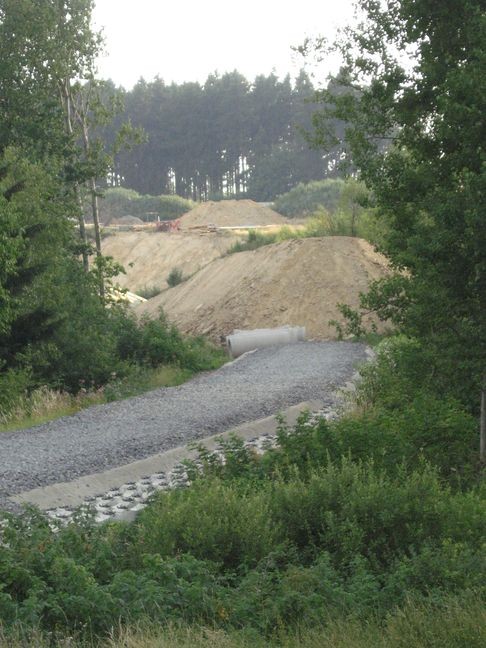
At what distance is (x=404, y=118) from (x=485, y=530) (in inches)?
215

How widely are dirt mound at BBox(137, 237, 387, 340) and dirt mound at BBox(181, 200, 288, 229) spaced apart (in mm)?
35830

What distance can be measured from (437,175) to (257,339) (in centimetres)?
1867

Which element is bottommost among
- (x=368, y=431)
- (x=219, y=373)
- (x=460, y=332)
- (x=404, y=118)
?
(x=219, y=373)

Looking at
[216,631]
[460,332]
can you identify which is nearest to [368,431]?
[460,332]

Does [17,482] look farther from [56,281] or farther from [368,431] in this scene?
[56,281]

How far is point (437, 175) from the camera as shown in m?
11.3

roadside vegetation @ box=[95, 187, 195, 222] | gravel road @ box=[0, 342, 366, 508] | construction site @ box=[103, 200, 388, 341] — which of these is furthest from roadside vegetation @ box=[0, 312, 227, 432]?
roadside vegetation @ box=[95, 187, 195, 222]

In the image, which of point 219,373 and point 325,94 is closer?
point 325,94

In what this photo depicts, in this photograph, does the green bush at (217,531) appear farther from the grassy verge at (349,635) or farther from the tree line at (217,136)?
the tree line at (217,136)

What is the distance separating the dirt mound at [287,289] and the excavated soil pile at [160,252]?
21822mm

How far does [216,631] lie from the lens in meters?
6.04

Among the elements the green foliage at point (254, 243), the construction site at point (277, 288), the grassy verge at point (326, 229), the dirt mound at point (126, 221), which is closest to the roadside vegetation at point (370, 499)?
the construction site at point (277, 288)

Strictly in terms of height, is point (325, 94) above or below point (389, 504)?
above

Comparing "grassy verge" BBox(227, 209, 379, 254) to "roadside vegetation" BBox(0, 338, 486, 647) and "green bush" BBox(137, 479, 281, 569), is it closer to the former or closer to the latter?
"roadside vegetation" BBox(0, 338, 486, 647)
